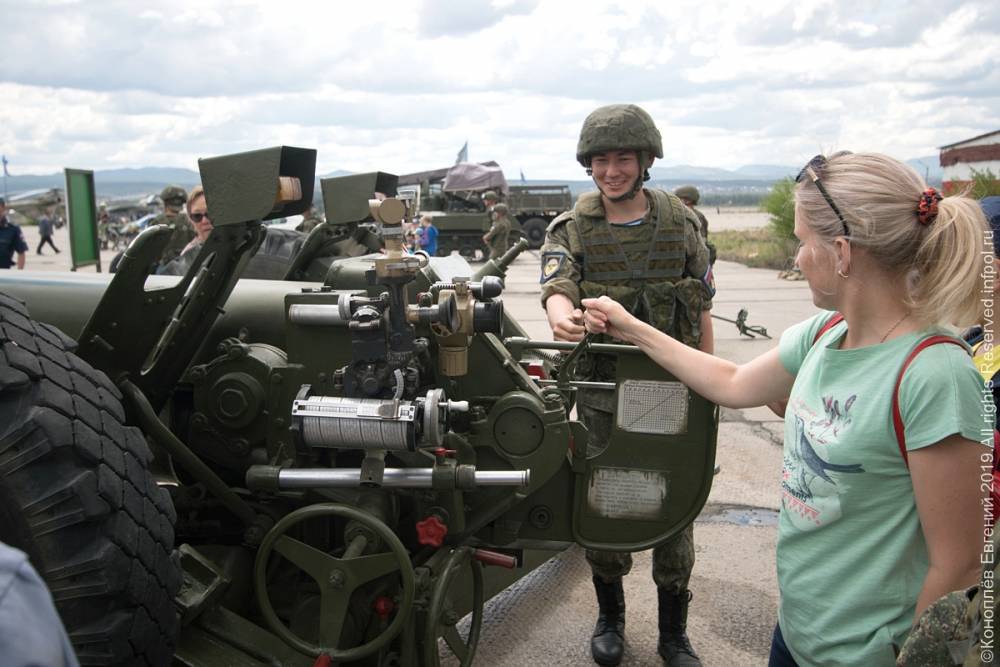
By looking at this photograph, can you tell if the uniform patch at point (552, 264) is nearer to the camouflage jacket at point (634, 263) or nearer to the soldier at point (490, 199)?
the camouflage jacket at point (634, 263)

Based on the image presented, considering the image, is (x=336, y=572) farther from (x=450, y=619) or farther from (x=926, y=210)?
(x=926, y=210)

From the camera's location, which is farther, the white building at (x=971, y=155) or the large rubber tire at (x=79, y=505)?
the white building at (x=971, y=155)

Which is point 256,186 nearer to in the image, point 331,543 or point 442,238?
point 331,543

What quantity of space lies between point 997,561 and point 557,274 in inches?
83.3

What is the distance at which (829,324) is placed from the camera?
6.72 ft

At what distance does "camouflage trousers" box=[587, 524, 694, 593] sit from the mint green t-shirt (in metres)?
1.40

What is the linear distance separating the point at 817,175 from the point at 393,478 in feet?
4.63

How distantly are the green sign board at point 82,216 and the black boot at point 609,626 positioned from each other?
6212mm

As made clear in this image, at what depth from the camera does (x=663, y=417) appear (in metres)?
2.99

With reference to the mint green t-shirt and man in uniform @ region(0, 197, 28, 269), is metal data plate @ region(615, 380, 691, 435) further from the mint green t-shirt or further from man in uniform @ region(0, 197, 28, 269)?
man in uniform @ region(0, 197, 28, 269)

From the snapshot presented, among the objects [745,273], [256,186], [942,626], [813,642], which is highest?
[256,186]

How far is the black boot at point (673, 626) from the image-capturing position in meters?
3.38

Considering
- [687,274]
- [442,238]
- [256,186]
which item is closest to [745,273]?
[442,238]

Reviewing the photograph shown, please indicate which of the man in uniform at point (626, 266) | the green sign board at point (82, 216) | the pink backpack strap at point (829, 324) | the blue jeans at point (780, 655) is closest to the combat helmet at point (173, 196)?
the green sign board at point (82, 216)
